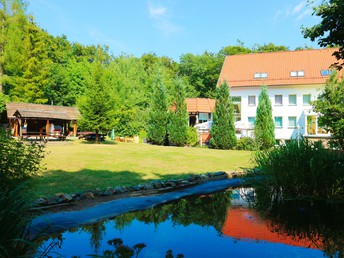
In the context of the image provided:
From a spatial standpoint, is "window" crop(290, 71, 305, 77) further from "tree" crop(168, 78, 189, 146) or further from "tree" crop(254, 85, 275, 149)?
"tree" crop(168, 78, 189, 146)

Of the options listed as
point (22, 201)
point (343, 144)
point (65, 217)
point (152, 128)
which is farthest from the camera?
point (152, 128)

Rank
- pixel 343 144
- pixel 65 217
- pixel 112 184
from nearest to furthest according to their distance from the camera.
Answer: pixel 65 217 → pixel 112 184 → pixel 343 144

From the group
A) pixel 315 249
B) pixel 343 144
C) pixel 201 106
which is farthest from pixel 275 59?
pixel 315 249

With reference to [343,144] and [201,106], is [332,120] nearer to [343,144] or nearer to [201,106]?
[343,144]

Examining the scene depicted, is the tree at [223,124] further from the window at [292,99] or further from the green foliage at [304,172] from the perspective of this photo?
the green foliage at [304,172]

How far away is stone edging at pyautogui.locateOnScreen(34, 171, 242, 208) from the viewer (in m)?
7.20

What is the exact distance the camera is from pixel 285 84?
39750mm

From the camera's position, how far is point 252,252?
5.01m

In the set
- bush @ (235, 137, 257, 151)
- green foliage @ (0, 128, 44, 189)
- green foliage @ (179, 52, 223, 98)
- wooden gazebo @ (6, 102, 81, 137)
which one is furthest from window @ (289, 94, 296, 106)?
green foliage @ (0, 128, 44, 189)

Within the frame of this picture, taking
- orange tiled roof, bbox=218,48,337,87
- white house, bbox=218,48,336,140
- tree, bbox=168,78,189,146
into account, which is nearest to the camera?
tree, bbox=168,78,189,146

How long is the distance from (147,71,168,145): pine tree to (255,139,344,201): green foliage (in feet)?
75.5

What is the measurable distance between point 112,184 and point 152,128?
22.3m

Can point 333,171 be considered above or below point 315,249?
above

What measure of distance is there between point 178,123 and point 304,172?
75.3 ft
